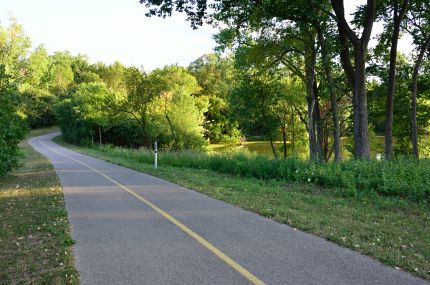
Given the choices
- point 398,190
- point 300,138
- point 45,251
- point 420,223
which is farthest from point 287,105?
point 45,251

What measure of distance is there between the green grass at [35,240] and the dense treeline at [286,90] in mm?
5974

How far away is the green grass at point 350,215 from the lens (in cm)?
591

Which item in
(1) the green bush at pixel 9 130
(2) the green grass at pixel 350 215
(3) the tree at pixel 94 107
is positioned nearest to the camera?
(2) the green grass at pixel 350 215

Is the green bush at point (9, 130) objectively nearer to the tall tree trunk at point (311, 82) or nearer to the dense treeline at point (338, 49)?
the dense treeline at point (338, 49)

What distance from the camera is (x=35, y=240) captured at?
22.7 ft

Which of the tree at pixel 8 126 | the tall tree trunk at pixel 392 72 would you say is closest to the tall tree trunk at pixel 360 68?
the tall tree trunk at pixel 392 72

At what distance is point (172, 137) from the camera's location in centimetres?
5100

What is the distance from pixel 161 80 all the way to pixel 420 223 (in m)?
34.4

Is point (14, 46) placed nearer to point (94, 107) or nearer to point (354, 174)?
point (94, 107)

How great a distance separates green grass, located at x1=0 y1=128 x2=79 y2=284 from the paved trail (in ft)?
0.79

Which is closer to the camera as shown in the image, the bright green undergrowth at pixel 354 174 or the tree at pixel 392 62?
the bright green undergrowth at pixel 354 174

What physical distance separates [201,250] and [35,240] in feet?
9.75

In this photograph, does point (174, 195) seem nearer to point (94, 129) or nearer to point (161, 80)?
point (161, 80)

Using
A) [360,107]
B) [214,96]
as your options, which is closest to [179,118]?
[214,96]
